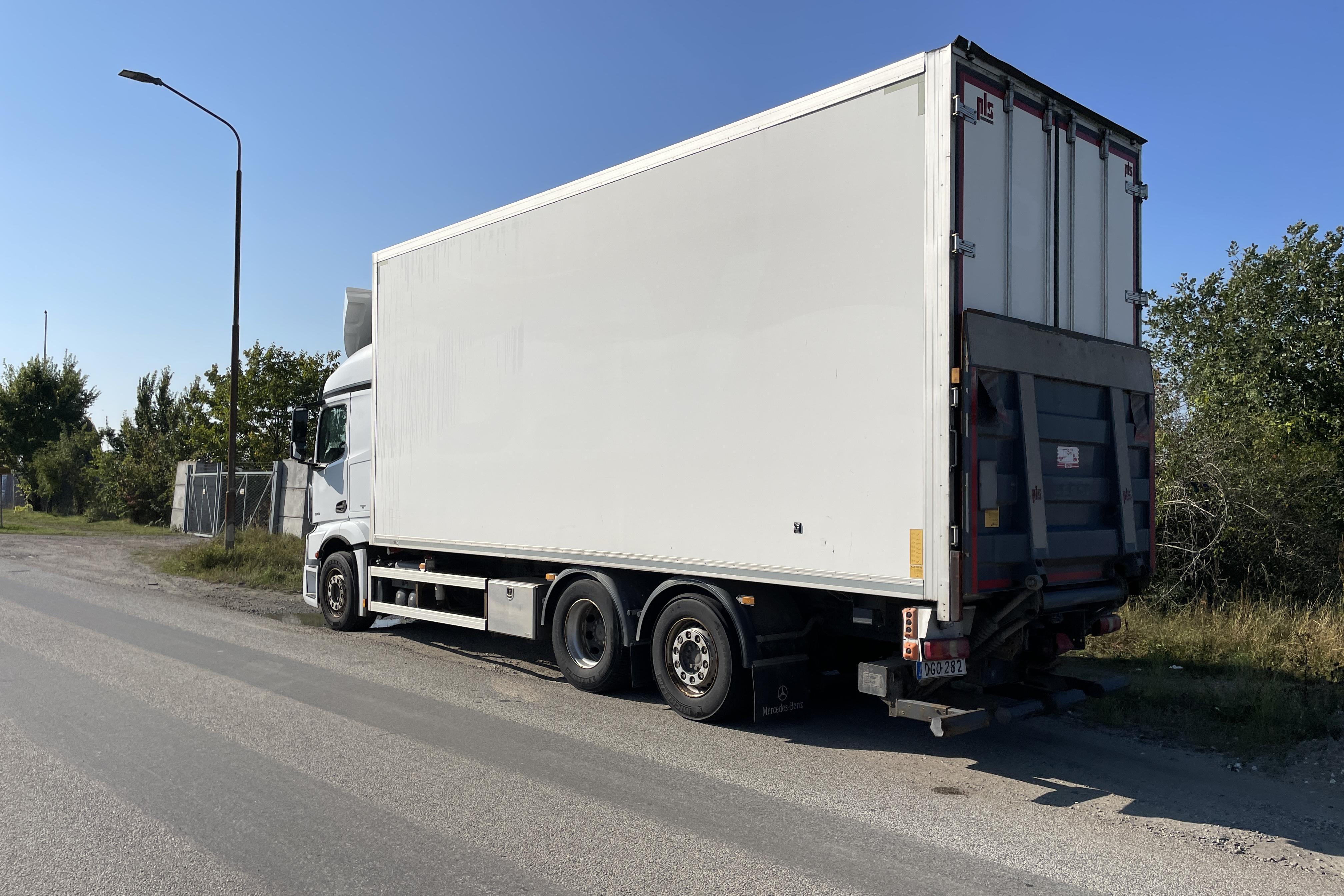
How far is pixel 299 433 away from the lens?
11.3 m

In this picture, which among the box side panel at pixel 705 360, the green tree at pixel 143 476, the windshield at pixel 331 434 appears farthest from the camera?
the green tree at pixel 143 476

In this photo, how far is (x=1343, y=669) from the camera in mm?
7594

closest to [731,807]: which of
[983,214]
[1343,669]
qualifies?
[983,214]

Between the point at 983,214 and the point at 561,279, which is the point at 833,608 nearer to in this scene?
the point at 983,214

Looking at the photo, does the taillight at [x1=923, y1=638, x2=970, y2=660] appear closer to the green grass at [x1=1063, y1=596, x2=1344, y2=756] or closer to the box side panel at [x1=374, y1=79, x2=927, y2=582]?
the box side panel at [x1=374, y1=79, x2=927, y2=582]

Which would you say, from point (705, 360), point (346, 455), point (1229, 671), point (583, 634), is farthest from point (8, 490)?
point (1229, 671)

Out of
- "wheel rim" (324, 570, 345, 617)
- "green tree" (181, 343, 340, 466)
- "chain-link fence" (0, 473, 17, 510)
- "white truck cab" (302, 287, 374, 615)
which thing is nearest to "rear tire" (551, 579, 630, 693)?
"white truck cab" (302, 287, 374, 615)

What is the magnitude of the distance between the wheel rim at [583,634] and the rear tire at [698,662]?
852 mm

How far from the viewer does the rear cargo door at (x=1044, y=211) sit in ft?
17.9

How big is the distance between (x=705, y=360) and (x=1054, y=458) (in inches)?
92.7

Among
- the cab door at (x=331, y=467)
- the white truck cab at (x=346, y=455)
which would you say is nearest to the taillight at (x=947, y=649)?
the white truck cab at (x=346, y=455)

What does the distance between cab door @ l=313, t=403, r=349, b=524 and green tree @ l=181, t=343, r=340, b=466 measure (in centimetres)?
2129

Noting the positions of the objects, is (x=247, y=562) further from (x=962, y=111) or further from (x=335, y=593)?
(x=962, y=111)

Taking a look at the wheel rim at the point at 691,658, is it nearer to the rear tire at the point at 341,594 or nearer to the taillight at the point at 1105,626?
the taillight at the point at 1105,626
